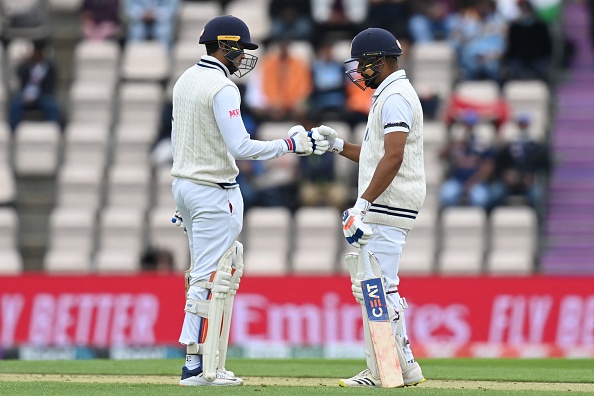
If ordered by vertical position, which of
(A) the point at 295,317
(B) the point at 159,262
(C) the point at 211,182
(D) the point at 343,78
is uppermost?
(D) the point at 343,78

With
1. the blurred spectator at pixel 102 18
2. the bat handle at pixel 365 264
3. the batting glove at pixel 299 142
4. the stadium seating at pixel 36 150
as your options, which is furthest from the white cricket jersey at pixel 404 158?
the blurred spectator at pixel 102 18

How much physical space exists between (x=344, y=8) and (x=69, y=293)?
19.3 feet

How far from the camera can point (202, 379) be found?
7.92 meters

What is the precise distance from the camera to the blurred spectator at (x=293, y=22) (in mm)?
17594

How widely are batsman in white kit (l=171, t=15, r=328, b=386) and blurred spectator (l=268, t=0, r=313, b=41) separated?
31.4ft

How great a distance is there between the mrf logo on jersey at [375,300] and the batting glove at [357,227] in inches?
9.7

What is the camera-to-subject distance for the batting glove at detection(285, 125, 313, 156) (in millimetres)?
8047

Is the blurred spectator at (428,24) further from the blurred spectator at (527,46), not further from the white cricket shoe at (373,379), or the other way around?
the white cricket shoe at (373,379)

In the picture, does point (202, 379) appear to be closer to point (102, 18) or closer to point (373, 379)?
point (373, 379)

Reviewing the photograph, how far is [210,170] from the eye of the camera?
795 centimetres

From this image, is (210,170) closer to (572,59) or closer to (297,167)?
(297,167)

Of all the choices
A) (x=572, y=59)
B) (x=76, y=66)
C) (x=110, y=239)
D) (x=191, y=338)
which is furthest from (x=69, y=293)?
(x=572, y=59)

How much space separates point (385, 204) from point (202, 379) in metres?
1.46

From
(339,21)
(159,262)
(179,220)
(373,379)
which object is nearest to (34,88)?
(159,262)
